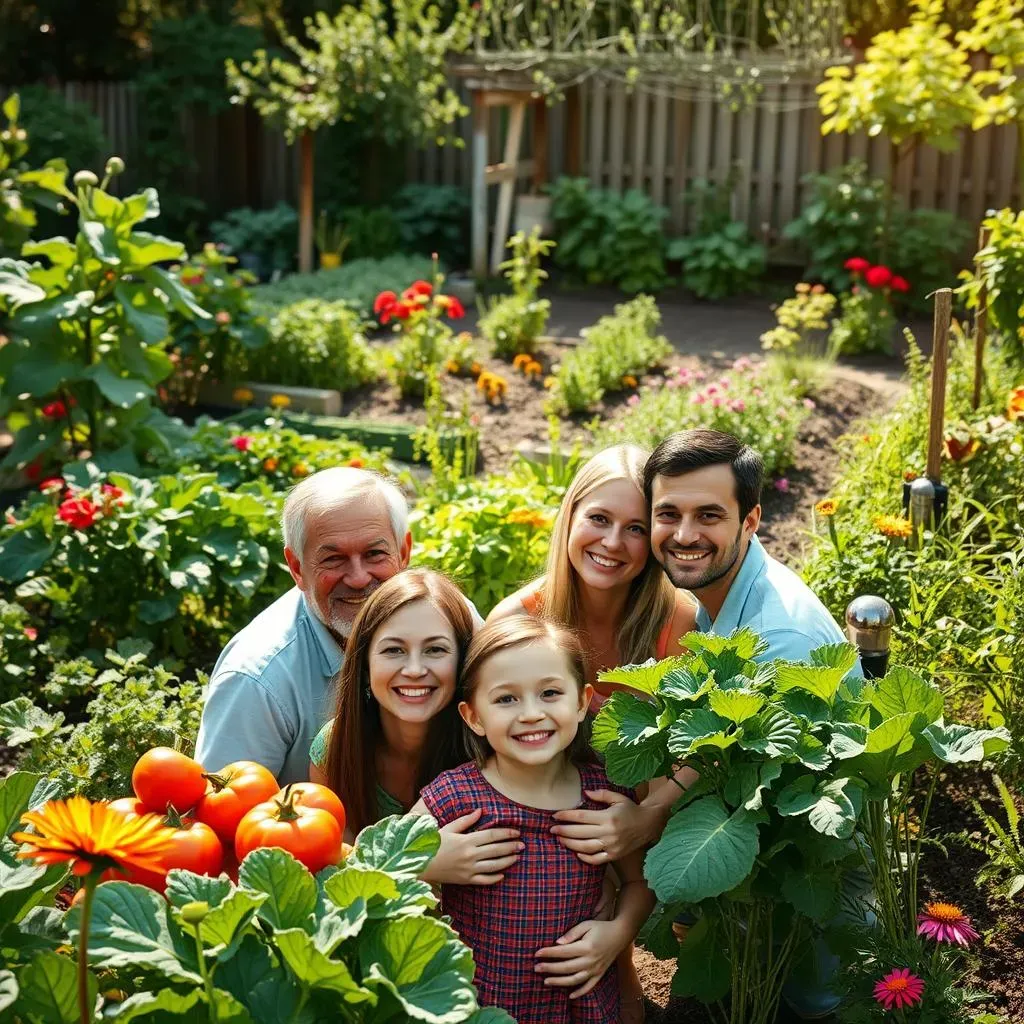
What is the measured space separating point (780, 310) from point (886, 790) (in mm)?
5810

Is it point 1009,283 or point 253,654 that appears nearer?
point 253,654

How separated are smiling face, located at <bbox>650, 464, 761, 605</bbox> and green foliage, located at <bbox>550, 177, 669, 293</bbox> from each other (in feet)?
24.4

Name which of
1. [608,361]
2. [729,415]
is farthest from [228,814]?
[608,361]

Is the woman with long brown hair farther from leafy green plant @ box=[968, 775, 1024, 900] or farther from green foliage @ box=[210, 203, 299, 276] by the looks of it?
green foliage @ box=[210, 203, 299, 276]

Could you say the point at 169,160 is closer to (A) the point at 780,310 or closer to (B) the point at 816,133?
(B) the point at 816,133

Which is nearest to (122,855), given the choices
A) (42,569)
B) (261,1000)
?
(261,1000)

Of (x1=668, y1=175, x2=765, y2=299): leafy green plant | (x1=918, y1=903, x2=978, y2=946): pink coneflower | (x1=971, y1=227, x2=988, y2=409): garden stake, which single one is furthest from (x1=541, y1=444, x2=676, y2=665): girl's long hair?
(x1=668, y1=175, x2=765, y2=299): leafy green plant

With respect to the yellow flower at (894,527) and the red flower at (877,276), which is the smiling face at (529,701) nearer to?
the yellow flower at (894,527)

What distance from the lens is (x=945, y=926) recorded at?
104 inches

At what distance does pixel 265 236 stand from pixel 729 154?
396 centimetres

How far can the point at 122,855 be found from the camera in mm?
1698

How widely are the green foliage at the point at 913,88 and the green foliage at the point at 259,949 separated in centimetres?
757

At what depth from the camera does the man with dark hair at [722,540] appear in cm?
301

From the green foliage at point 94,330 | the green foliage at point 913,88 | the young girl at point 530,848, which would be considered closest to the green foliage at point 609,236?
the green foliage at point 913,88
